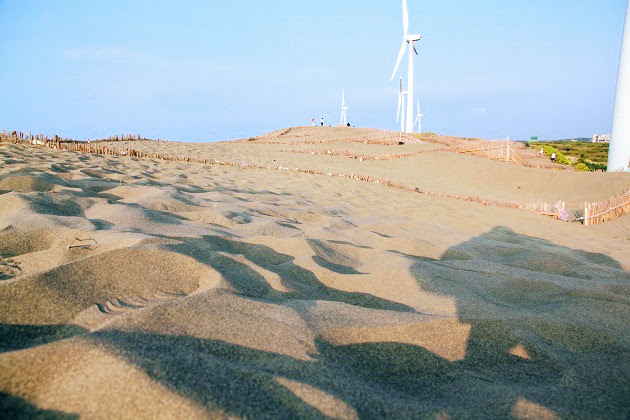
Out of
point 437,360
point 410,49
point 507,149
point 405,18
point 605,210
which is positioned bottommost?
point 605,210

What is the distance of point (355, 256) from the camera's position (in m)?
2.86

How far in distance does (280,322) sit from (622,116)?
14253 millimetres

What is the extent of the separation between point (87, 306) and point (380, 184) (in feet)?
27.0

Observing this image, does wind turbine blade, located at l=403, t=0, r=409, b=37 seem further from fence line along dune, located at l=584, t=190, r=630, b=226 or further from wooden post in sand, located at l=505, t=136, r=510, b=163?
fence line along dune, located at l=584, t=190, r=630, b=226

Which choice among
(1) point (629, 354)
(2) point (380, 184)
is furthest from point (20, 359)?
(2) point (380, 184)

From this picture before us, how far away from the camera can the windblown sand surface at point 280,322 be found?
1.03 metres

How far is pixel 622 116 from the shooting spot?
1234 centimetres

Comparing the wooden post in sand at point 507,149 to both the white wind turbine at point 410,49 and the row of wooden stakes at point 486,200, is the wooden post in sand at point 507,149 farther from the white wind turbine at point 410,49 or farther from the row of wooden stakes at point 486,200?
the white wind turbine at point 410,49

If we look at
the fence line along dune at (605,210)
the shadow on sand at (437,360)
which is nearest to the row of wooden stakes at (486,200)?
the fence line along dune at (605,210)

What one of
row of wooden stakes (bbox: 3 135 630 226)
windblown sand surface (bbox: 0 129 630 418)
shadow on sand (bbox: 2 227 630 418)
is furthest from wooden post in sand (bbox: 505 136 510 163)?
shadow on sand (bbox: 2 227 630 418)

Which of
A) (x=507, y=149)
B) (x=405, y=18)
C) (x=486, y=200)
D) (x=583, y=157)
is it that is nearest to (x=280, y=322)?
(x=486, y=200)

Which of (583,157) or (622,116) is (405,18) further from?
(622,116)

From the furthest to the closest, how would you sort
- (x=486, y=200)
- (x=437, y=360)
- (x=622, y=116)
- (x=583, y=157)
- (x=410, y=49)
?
(x=410, y=49)
(x=583, y=157)
(x=622, y=116)
(x=486, y=200)
(x=437, y=360)

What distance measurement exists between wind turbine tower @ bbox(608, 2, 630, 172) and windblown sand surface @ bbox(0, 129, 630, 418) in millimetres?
11465
